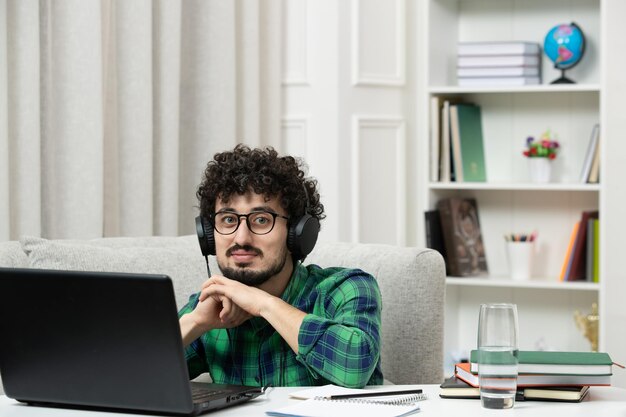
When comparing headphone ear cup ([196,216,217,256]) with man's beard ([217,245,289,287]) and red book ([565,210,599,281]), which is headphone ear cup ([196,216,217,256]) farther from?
red book ([565,210,599,281])

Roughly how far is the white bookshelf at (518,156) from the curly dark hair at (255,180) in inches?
71.8

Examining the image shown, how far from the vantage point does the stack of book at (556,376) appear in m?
1.47

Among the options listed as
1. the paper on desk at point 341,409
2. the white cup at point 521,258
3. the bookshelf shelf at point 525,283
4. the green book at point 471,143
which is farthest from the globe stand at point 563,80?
the paper on desk at point 341,409

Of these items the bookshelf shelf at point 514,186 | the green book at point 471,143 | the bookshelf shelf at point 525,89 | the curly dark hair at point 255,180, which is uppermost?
the bookshelf shelf at point 525,89

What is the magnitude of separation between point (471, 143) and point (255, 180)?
205 cm

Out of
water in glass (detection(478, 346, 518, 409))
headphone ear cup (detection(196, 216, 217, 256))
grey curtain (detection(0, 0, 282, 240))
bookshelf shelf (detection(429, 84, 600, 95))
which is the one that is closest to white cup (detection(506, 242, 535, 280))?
bookshelf shelf (detection(429, 84, 600, 95))

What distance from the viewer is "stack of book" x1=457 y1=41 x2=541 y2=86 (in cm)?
360

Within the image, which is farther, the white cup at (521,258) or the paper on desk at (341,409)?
the white cup at (521,258)

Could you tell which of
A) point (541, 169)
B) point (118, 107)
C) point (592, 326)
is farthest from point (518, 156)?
point (118, 107)

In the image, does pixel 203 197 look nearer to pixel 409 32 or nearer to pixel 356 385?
pixel 356 385

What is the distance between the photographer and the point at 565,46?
3.55m

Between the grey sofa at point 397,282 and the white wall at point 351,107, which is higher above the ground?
the white wall at point 351,107

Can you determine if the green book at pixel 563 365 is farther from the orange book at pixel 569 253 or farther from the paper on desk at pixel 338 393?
the orange book at pixel 569 253

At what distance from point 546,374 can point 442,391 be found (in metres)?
0.16
